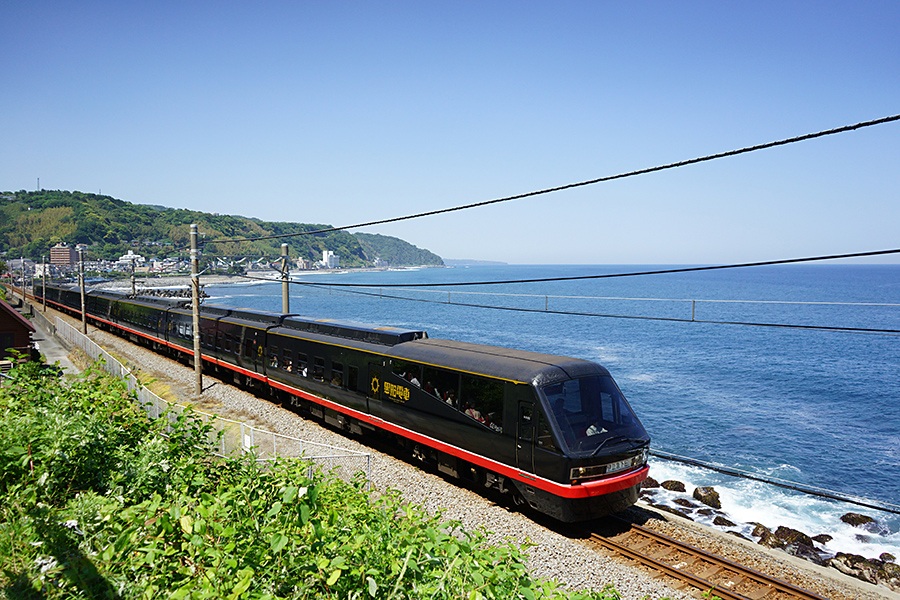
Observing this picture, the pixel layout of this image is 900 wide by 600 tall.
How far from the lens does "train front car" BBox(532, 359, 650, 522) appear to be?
10.5 metres

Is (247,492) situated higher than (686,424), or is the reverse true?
(247,492)

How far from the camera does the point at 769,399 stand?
38188 mm

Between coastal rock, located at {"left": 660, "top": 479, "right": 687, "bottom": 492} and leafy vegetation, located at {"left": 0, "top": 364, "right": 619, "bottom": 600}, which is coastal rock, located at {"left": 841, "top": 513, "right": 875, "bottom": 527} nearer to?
coastal rock, located at {"left": 660, "top": 479, "right": 687, "bottom": 492}

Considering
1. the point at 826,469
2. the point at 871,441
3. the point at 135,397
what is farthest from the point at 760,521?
the point at 135,397

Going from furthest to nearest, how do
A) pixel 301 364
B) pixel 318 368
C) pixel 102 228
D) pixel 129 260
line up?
pixel 102 228 < pixel 129 260 < pixel 301 364 < pixel 318 368

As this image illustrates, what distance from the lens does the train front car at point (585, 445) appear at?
1050 centimetres

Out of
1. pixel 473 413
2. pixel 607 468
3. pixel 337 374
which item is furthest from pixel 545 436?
pixel 337 374

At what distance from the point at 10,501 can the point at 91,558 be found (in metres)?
1.46

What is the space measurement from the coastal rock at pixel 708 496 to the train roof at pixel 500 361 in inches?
419

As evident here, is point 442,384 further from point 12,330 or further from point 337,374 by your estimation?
point 12,330

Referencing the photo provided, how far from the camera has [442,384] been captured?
12.9m

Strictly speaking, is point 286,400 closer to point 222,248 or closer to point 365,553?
point 365,553

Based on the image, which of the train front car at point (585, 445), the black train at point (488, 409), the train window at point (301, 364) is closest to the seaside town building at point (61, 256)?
the train window at point (301, 364)

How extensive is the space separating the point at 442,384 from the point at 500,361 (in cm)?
159
